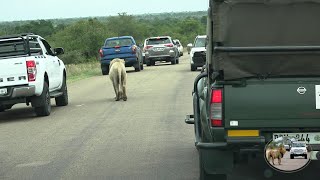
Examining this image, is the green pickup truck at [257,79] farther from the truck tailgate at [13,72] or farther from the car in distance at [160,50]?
the car in distance at [160,50]

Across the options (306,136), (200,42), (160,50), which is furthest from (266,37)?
(160,50)

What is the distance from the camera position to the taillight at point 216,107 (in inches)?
241

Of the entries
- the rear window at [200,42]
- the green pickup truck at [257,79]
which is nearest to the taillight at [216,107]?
the green pickup truck at [257,79]

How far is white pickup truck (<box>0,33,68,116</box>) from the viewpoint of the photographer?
1413cm

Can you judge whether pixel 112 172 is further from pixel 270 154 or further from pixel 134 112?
pixel 134 112

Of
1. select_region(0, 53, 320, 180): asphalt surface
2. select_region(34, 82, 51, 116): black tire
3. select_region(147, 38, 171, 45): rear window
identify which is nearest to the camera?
select_region(0, 53, 320, 180): asphalt surface

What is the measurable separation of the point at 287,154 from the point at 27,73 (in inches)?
364

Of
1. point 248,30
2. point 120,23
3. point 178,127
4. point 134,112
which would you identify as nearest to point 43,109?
point 134,112

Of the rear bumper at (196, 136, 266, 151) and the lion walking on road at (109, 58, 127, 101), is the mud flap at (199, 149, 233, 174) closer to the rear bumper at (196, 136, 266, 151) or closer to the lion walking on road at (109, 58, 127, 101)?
the rear bumper at (196, 136, 266, 151)

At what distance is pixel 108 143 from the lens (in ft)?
Answer: 35.2

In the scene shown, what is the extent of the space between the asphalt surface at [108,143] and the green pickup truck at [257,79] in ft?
1.55

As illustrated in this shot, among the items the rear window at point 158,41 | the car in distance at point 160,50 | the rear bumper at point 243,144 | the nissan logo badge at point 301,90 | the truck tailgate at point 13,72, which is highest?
the nissan logo badge at point 301,90

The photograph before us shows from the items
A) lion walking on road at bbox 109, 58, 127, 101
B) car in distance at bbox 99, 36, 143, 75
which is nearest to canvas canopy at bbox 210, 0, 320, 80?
lion walking on road at bbox 109, 58, 127, 101

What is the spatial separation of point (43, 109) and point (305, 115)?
976 cm
